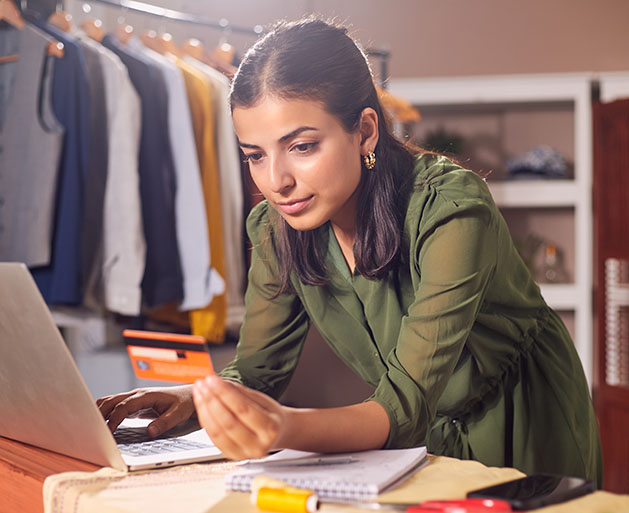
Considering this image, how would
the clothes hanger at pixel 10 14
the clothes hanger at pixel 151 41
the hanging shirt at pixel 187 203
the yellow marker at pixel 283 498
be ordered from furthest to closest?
the clothes hanger at pixel 151 41, the hanging shirt at pixel 187 203, the clothes hanger at pixel 10 14, the yellow marker at pixel 283 498

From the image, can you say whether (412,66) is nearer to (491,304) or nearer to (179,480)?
(491,304)

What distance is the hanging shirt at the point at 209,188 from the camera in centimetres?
235

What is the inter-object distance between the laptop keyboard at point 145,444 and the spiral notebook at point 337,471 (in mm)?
94

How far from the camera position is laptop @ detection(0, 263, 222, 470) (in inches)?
27.2

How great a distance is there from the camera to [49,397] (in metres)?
0.75

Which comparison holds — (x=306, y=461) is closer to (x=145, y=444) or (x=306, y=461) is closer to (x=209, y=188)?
(x=145, y=444)

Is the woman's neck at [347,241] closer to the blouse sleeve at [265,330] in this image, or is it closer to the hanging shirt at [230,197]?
the blouse sleeve at [265,330]

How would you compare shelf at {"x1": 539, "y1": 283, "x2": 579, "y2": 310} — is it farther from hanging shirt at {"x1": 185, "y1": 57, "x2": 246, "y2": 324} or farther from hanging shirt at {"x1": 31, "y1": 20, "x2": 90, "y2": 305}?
hanging shirt at {"x1": 31, "y1": 20, "x2": 90, "y2": 305}

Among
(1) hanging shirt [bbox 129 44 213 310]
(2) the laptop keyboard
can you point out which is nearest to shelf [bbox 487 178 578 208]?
(1) hanging shirt [bbox 129 44 213 310]

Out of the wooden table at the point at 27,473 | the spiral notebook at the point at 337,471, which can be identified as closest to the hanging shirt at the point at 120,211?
the wooden table at the point at 27,473

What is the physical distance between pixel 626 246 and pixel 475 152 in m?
0.85

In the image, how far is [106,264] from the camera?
2.18 metres

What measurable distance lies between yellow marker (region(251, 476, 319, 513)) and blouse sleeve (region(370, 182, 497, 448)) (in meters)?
0.21

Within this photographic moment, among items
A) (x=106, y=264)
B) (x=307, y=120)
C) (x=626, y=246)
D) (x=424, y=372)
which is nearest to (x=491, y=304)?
(x=424, y=372)
